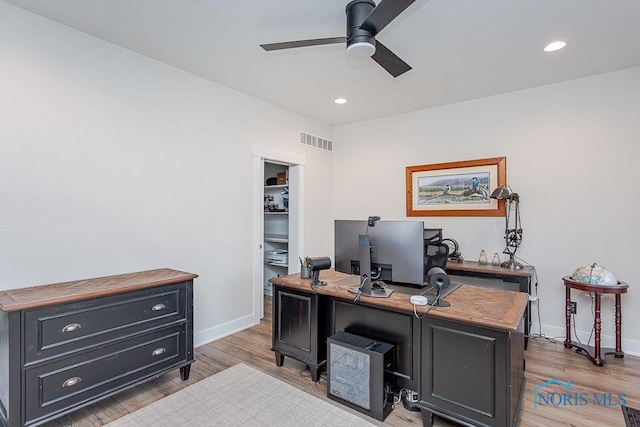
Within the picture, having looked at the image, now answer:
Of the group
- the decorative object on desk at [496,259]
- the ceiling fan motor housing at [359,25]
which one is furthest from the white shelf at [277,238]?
the ceiling fan motor housing at [359,25]

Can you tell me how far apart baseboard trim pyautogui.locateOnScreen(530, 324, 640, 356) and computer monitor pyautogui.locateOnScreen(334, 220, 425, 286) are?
2396mm

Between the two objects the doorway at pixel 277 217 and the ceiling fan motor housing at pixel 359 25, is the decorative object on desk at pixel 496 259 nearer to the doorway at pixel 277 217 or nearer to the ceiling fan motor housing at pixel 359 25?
the doorway at pixel 277 217

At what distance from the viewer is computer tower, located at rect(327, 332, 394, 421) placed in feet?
6.75

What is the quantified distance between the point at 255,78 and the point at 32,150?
2.01m

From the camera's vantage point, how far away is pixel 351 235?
232 cm

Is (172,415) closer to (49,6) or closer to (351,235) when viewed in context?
(351,235)

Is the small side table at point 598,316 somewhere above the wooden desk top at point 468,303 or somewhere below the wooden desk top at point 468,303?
below

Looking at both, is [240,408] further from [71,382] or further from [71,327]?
[71,327]

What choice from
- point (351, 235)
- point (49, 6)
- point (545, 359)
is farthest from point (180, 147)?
point (545, 359)

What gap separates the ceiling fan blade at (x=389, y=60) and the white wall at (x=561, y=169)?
2053mm

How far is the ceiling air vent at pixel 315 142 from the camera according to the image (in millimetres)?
4582

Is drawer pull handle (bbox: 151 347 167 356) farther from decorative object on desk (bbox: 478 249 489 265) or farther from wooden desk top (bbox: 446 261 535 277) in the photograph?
decorative object on desk (bbox: 478 249 489 265)

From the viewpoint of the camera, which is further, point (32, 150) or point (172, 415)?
point (32, 150)

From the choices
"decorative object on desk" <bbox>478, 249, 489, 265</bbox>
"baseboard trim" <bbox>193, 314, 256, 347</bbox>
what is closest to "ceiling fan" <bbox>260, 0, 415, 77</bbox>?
"decorative object on desk" <bbox>478, 249, 489, 265</bbox>
